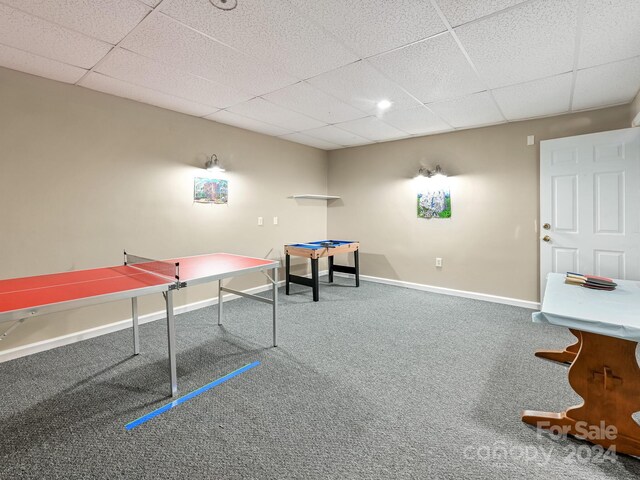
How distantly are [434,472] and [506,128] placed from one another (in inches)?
162

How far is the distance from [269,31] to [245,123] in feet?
7.37

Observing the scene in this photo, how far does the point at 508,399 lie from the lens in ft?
6.82

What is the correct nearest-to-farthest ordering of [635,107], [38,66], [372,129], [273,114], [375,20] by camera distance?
1. [375,20]
2. [38,66]
3. [635,107]
4. [273,114]
5. [372,129]

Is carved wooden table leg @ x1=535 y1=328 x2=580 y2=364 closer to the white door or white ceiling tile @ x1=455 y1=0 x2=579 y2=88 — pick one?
the white door

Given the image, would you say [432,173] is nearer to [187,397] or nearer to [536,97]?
[536,97]

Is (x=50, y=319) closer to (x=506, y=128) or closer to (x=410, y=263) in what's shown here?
(x=410, y=263)

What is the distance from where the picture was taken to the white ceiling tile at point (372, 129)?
13.3ft

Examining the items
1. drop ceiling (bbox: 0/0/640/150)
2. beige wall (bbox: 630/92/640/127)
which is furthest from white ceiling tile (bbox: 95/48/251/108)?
beige wall (bbox: 630/92/640/127)

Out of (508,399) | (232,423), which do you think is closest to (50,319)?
(232,423)

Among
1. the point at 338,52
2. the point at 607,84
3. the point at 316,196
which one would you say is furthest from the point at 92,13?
the point at 607,84

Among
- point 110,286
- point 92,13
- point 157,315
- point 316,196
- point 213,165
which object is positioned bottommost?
point 157,315

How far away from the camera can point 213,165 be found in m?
3.87

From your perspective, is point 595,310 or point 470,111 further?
point 470,111

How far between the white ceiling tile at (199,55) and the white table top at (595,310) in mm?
2625
